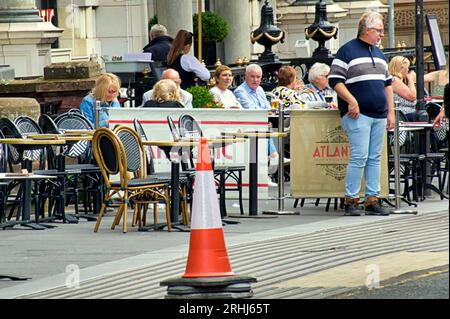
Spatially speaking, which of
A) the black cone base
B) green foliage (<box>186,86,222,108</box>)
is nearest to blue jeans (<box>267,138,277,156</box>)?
green foliage (<box>186,86,222,108</box>)

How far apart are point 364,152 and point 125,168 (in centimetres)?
243

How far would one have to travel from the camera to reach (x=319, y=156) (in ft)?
58.2

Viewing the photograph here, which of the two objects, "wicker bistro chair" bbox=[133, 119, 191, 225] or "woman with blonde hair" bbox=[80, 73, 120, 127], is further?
"woman with blonde hair" bbox=[80, 73, 120, 127]

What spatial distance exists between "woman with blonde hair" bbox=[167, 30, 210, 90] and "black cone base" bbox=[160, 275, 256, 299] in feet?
36.3

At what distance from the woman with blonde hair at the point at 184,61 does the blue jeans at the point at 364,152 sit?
5207mm

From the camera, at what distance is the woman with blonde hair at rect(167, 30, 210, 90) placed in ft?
72.4

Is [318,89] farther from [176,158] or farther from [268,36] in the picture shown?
[268,36]

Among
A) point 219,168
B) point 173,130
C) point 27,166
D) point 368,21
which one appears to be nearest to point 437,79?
point 368,21

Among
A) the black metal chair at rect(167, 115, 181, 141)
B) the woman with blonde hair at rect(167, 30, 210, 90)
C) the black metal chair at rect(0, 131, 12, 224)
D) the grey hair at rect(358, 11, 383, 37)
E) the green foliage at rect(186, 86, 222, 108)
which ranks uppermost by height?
the grey hair at rect(358, 11, 383, 37)

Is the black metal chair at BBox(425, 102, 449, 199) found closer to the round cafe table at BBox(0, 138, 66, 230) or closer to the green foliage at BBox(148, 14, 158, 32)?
the round cafe table at BBox(0, 138, 66, 230)

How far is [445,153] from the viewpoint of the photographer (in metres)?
19.8

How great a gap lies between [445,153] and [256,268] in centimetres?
750

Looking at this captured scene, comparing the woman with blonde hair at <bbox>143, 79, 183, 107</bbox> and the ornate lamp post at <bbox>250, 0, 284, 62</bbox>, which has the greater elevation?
the ornate lamp post at <bbox>250, 0, 284, 62</bbox>

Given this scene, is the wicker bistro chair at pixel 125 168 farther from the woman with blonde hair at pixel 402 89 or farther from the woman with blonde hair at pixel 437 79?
the woman with blonde hair at pixel 402 89
